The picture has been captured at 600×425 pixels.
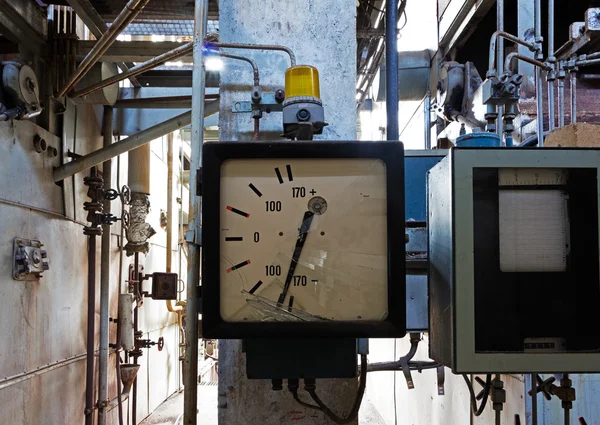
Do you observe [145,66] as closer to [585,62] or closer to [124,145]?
[124,145]

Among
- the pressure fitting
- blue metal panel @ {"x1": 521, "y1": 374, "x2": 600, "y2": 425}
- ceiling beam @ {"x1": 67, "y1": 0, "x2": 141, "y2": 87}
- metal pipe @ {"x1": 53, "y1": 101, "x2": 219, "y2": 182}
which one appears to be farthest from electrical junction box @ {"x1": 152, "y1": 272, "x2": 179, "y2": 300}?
the pressure fitting

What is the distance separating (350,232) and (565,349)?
1.56 feet

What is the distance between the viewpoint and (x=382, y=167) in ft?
3.33

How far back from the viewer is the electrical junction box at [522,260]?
3.29ft

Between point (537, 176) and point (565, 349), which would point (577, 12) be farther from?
point (565, 349)

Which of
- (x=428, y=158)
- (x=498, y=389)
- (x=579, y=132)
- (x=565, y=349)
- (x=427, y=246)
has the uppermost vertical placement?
(x=579, y=132)

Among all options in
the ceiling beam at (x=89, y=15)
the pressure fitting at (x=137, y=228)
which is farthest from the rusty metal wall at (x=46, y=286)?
the ceiling beam at (x=89, y=15)

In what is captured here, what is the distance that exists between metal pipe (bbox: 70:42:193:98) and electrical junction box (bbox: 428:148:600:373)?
92 centimetres

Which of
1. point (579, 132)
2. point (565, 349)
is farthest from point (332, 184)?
point (579, 132)

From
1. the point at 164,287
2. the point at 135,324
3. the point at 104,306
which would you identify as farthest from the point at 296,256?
the point at 135,324

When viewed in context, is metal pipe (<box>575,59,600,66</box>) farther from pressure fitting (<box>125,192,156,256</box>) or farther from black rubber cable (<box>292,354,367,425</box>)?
pressure fitting (<box>125,192,156,256</box>)

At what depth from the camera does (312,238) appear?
39.9 inches

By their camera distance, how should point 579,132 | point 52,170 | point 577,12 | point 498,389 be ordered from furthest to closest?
1. point 52,170
2. point 577,12
3. point 579,132
4. point 498,389

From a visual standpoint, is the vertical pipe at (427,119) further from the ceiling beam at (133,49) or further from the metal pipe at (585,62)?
the ceiling beam at (133,49)
